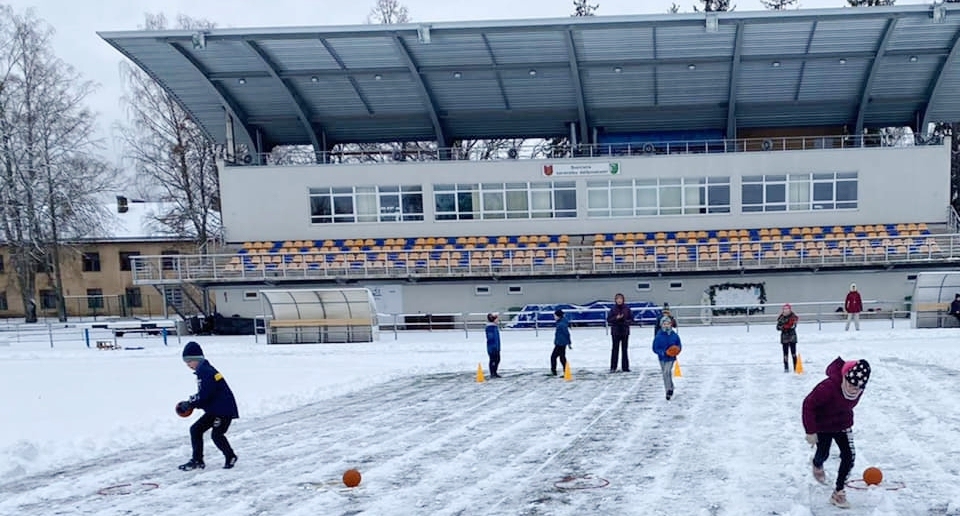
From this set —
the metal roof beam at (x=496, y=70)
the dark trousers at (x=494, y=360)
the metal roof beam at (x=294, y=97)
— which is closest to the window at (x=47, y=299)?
the metal roof beam at (x=294, y=97)

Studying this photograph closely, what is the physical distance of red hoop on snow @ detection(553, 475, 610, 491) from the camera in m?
6.96

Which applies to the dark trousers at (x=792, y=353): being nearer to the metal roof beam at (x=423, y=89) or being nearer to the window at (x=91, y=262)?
the metal roof beam at (x=423, y=89)

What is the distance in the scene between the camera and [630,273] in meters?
28.2

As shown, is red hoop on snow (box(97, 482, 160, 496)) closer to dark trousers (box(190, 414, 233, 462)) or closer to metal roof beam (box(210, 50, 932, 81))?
dark trousers (box(190, 414, 233, 462))

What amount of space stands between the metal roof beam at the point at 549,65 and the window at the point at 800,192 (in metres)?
5.39

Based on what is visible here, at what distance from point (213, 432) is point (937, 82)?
35.7m

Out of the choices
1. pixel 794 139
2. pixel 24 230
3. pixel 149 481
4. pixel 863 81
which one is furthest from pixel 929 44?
pixel 24 230

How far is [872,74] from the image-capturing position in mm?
30812

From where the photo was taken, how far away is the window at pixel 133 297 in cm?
4409

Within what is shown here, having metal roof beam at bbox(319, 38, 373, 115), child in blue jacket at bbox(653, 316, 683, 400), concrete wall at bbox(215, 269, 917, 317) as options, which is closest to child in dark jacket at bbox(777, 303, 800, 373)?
child in blue jacket at bbox(653, 316, 683, 400)

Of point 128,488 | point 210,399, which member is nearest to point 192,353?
point 210,399

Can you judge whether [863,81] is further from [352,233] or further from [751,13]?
[352,233]

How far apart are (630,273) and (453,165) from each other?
33.3ft

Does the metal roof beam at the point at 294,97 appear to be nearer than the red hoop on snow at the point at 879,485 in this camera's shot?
No
